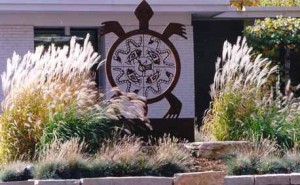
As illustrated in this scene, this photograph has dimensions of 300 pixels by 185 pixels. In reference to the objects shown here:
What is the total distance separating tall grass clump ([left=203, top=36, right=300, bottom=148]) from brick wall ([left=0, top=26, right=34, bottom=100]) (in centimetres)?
657

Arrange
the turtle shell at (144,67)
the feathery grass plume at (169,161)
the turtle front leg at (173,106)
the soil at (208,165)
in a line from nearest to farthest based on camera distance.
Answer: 1. the feathery grass plume at (169,161)
2. the soil at (208,165)
3. the turtle front leg at (173,106)
4. the turtle shell at (144,67)

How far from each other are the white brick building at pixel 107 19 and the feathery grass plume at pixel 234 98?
5.59 meters

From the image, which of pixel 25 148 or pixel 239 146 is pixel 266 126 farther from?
pixel 25 148

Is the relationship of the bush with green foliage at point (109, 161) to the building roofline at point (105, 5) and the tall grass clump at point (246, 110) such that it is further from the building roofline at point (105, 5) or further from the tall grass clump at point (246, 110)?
the building roofline at point (105, 5)

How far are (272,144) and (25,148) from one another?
365 cm

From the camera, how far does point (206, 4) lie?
62.5ft

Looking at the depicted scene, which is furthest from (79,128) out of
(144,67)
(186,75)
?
(186,75)

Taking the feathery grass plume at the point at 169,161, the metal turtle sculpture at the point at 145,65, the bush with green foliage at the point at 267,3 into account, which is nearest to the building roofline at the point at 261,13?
the metal turtle sculpture at the point at 145,65

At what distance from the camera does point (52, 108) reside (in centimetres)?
1194

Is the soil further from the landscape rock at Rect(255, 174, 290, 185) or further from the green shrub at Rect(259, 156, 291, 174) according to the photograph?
the landscape rock at Rect(255, 174, 290, 185)

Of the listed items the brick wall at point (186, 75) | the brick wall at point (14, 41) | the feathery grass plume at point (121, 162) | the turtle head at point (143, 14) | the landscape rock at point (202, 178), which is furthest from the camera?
the brick wall at point (186, 75)

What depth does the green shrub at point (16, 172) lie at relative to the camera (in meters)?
10.6

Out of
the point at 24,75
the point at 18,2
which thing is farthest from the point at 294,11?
the point at 24,75

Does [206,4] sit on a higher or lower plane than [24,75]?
higher
